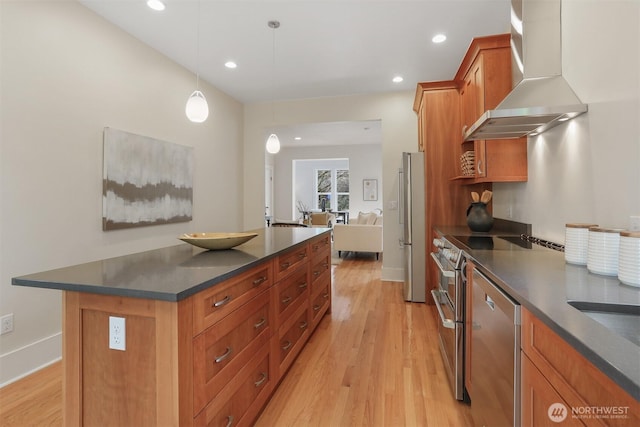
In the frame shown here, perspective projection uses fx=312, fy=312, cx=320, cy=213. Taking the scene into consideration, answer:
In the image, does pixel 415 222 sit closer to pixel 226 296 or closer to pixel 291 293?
pixel 291 293

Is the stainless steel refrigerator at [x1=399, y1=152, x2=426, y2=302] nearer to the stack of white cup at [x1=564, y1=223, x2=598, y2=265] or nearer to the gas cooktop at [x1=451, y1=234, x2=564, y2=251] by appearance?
the gas cooktop at [x1=451, y1=234, x2=564, y2=251]

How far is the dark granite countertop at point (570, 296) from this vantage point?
0.61 m

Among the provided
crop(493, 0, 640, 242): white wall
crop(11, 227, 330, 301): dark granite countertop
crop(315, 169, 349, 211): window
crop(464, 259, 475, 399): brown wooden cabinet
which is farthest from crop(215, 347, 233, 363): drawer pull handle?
crop(315, 169, 349, 211): window

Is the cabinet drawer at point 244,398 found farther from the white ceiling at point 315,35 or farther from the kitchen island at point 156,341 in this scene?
the white ceiling at point 315,35

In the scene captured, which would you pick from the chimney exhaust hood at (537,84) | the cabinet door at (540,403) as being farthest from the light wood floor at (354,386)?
the chimney exhaust hood at (537,84)

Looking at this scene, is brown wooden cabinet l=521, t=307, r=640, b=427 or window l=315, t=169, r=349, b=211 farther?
window l=315, t=169, r=349, b=211

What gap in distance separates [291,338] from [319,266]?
88cm

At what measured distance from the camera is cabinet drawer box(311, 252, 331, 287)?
9.13 feet

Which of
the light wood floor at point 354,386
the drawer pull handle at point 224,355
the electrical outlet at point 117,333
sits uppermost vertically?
the electrical outlet at point 117,333

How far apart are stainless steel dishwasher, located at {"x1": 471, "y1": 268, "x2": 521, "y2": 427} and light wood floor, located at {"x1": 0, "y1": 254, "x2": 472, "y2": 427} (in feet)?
1.44

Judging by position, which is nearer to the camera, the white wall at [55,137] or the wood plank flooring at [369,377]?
the wood plank flooring at [369,377]

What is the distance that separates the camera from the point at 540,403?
→ 2.99 ft

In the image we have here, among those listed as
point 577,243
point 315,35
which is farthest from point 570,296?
point 315,35

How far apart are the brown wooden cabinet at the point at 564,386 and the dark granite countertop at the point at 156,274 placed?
3.73 ft
